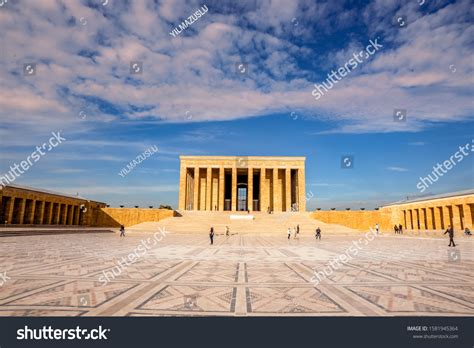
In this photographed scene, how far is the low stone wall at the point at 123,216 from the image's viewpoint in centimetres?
4538

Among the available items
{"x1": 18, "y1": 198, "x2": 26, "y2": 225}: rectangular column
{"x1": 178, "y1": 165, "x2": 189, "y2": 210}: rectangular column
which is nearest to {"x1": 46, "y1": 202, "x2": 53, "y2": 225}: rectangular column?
{"x1": 18, "y1": 198, "x2": 26, "y2": 225}: rectangular column

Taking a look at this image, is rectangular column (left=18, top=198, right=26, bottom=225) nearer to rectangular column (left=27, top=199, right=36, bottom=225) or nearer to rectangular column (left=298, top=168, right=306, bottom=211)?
rectangular column (left=27, top=199, right=36, bottom=225)

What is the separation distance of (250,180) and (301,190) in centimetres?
963

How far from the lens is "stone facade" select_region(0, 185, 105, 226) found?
3266cm

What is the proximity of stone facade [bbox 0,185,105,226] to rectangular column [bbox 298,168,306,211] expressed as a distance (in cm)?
3621

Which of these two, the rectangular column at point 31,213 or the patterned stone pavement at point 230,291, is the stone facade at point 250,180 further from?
the patterned stone pavement at point 230,291

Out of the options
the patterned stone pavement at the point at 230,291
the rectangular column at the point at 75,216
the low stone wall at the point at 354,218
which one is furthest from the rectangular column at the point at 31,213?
the low stone wall at the point at 354,218

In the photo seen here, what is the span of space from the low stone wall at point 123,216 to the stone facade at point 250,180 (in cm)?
775
